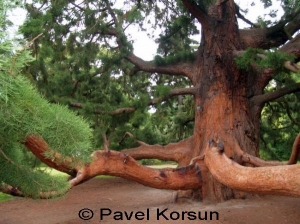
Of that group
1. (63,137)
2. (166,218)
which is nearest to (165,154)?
(166,218)

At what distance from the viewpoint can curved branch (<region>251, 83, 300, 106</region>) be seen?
6.45m

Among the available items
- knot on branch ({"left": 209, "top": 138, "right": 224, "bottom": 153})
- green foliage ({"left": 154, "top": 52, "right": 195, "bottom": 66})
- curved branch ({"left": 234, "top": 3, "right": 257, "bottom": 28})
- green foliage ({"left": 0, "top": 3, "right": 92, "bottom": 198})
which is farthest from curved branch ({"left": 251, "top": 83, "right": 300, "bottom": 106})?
green foliage ({"left": 0, "top": 3, "right": 92, "bottom": 198})

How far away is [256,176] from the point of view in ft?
11.6

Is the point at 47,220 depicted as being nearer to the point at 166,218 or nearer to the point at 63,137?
the point at 166,218

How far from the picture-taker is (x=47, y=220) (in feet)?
19.7

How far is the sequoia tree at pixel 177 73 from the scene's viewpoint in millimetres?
5851

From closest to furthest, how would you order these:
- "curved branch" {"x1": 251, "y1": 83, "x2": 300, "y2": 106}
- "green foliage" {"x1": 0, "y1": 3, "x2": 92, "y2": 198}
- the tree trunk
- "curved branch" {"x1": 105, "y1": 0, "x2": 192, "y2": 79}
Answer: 1. "green foliage" {"x1": 0, "y1": 3, "x2": 92, "y2": 198}
2. "curved branch" {"x1": 251, "y1": 83, "x2": 300, "y2": 106}
3. the tree trunk
4. "curved branch" {"x1": 105, "y1": 0, "x2": 192, "y2": 79}

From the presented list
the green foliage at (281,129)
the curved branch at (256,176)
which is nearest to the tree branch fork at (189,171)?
the curved branch at (256,176)

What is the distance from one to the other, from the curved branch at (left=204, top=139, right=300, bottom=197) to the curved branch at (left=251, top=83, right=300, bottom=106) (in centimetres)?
244

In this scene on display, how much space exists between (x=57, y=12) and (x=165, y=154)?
3.42 metres

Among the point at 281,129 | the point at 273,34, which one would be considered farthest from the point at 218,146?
the point at 281,129

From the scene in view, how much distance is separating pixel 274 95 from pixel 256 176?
3.61 meters

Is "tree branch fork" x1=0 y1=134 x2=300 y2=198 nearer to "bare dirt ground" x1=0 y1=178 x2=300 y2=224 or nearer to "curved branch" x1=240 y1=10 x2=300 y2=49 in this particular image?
"bare dirt ground" x1=0 y1=178 x2=300 y2=224

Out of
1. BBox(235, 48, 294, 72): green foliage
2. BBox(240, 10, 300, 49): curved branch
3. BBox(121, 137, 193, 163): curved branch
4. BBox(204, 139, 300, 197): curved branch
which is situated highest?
BBox(240, 10, 300, 49): curved branch
